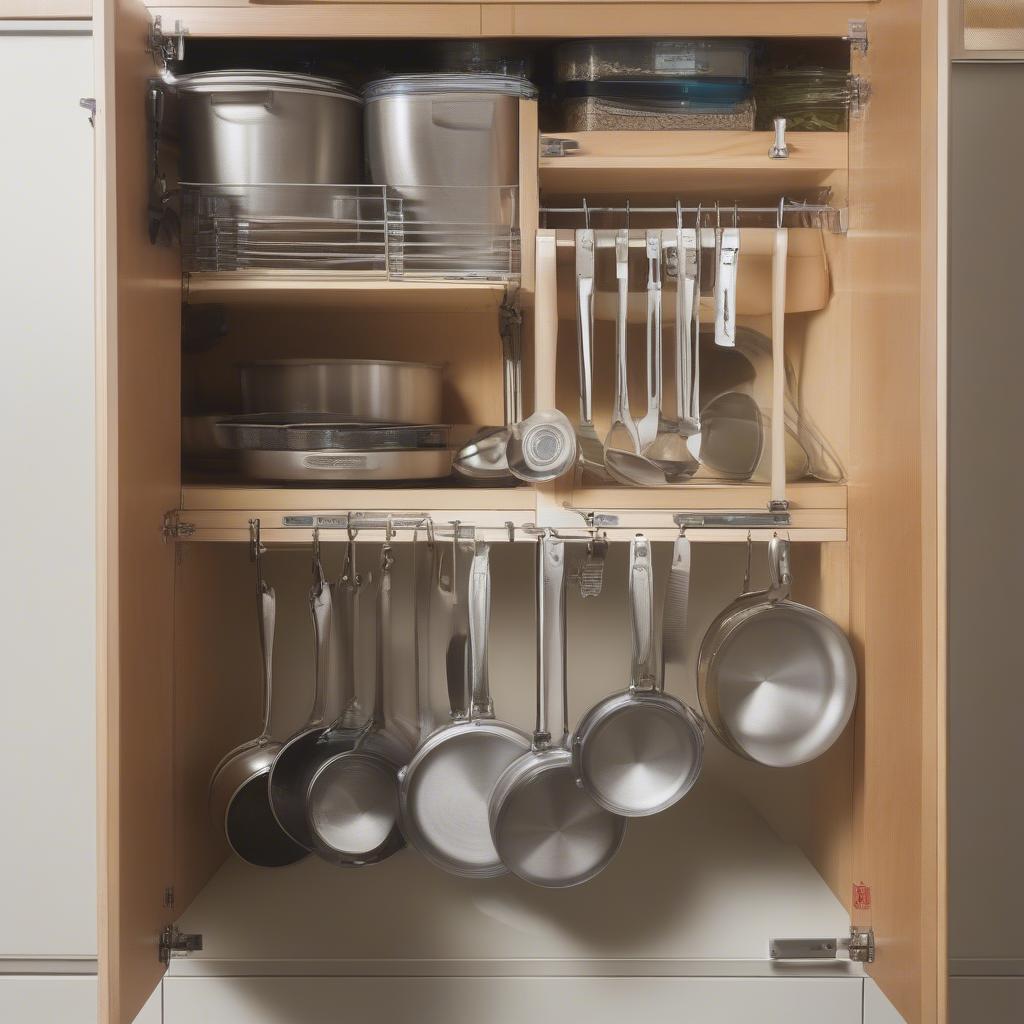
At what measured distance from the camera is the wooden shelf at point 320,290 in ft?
3.62

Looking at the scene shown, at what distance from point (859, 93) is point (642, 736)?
2.42 ft

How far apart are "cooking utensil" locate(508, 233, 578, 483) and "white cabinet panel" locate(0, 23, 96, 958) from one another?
456 millimetres

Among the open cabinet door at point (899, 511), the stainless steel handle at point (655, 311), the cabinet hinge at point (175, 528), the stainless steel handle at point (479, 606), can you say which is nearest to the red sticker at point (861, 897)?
the open cabinet door at point (899, 511)

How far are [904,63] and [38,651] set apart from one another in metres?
1.06

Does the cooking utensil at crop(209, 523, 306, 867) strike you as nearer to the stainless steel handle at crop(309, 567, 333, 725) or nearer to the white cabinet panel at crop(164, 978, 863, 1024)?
the stainless steel handle at crop(309, 567, 333, 725)

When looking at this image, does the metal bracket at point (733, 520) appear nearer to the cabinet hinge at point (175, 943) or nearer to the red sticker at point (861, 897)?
the red sticker at point (861, 897)

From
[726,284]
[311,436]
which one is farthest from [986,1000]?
[311,436]

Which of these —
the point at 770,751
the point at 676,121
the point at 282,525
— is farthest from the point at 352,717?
the point at 676,121

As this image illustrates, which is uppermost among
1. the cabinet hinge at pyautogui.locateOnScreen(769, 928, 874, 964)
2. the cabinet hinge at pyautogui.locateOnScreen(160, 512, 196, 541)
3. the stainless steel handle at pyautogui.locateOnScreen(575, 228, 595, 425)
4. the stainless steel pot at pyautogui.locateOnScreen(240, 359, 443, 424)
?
the stainless steel handle at pyautogui.locateOnScreen(575, 228, 595, 425)

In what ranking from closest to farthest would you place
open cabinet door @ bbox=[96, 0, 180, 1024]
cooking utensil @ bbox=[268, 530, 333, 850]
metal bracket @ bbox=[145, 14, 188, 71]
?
1. open cabinet door @ bbox=[96, 0, 180, 1024]
2. metal bracket @ bbox=[145, 14, 188, 71]
3. cooking utensil @ bbox=[268, 530, 333, 850]

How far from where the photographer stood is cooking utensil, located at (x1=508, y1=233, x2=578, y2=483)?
3.61 feet

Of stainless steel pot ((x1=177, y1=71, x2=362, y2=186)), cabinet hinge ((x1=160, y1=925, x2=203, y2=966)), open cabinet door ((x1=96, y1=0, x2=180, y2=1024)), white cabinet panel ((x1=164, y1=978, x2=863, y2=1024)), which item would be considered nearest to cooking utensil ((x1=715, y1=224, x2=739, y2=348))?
stainless steel pot ((x1=177, y1=71, x2=362, y2=186))

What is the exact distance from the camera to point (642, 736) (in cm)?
113

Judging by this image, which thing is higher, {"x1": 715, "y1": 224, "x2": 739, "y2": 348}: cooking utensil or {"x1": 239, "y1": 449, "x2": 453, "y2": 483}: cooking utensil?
{"x1": 715, "y1": 224, "x2": 739, "y2": 348}: cooking utensil
